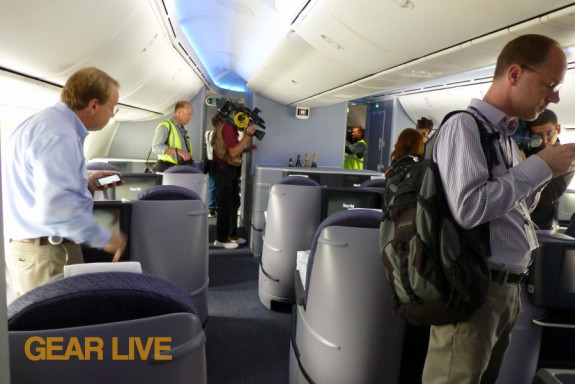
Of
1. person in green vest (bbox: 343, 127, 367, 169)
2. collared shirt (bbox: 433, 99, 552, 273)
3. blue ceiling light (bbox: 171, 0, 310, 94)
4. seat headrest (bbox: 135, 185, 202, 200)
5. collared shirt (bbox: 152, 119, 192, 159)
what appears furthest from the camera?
person in green vest (bbox: 343, 127, 367, 169)

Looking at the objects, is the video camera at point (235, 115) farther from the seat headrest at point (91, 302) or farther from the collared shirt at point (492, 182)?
the seat headrest at point (91, 302)

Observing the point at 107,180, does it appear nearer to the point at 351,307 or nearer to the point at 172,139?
the point at 351,307

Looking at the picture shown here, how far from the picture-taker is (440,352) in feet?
4.65

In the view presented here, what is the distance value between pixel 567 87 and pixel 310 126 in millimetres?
3950

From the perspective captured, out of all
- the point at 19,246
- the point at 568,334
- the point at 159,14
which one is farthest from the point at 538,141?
the point at 19,246

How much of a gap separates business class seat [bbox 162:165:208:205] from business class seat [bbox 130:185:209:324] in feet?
5.92

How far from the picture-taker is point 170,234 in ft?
8.45

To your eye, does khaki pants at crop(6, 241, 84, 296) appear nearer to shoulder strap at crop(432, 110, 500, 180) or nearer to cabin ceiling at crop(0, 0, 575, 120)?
cabin ceiling at crop(0, 0, 575, 120)

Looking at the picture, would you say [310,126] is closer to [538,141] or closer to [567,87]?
[567,87]

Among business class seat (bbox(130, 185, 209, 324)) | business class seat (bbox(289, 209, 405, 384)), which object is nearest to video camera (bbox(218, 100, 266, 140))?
business class seat (bbox(130, 185, 209, 324))

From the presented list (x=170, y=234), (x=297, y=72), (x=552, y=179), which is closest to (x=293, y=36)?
(x=297, y=72)

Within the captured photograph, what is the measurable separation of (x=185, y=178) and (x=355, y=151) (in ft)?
12.3

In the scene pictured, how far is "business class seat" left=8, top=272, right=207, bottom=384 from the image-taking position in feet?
2.20

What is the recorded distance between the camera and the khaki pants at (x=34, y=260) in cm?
176
